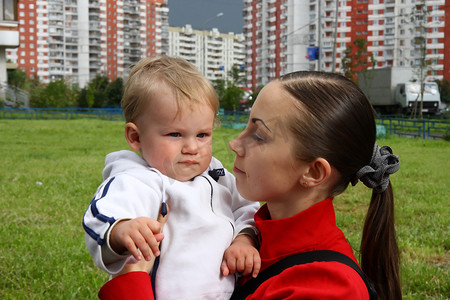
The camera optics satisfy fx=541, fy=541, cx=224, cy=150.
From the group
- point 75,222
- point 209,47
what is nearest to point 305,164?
point 75,222

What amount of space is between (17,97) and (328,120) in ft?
107

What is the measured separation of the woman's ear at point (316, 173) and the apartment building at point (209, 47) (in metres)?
97.8

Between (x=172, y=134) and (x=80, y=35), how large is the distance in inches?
3315

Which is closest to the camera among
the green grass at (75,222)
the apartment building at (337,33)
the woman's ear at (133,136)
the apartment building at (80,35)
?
the woman's ear at (133,136)

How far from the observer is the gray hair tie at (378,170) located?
1.19 metres

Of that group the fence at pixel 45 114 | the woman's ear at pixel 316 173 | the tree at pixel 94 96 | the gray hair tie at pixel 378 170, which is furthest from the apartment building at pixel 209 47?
the woman's ear at pixel 316 173

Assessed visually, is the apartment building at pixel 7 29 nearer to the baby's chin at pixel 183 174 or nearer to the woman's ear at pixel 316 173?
the baby's chin at pixel 183 174

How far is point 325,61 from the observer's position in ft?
Answer: 218

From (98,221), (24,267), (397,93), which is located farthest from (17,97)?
(98,221)

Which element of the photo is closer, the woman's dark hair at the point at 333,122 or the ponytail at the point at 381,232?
the woman's dark hair at the point at 333,122

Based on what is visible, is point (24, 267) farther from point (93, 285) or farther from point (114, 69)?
point (114, 69)

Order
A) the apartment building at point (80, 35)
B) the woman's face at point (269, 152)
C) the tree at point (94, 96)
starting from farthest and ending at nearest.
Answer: the apartment building at point (80, 35), the tree at point (94, 96), the woman's face at point (269, 152)

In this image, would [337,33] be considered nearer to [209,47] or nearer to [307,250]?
[209,47]

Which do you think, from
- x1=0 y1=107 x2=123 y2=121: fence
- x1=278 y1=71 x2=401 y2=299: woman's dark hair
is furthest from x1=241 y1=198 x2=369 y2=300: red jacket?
x1=0 y1=107 x2=123 y2=121: fence
